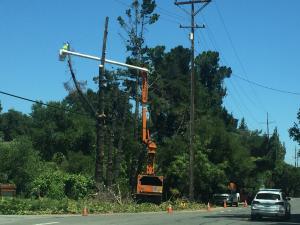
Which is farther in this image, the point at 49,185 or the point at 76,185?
the point at 76,185

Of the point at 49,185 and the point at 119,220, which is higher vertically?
the point at 49,185

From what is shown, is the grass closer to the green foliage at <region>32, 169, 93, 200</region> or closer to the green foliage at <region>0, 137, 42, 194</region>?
the green foliage at <region>32, 169, 93, 200</region>

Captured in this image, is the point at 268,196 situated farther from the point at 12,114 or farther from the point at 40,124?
the point at 12,114

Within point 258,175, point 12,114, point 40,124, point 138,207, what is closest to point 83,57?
point 138,207

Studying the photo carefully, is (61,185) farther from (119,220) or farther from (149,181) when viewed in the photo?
(119,220)

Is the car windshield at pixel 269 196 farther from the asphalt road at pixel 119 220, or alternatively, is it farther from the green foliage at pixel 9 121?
the green foliage at pixel 9 121

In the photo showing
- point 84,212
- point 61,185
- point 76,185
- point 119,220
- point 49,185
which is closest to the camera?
point 119,220

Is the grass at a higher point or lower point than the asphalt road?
higher

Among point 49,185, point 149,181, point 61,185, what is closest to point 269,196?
point 149,181

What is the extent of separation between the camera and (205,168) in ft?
189

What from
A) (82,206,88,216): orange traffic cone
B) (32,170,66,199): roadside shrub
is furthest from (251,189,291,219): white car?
(32,170,66,199): roadside shrub

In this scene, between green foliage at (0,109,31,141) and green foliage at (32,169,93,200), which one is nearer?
green foliage at (32,169,93,200)

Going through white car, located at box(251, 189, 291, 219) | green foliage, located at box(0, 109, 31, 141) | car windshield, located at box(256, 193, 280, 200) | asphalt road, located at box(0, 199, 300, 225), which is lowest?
asphalt road, located at box(0, 199, 300, 225)

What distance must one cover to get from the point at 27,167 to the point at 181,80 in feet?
99.2
